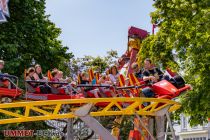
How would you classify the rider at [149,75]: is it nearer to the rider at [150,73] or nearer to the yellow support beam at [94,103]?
the rider at [150,73]

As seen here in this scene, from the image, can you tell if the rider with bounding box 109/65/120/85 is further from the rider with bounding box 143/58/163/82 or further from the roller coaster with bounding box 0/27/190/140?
the rider with bounding box 143/58/163/82

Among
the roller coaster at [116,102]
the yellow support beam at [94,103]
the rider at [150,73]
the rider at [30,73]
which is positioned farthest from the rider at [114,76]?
the rider at [30,73]

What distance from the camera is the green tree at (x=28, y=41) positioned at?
83.0 feet

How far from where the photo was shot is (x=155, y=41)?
24641 mm

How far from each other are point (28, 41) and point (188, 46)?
346 inches

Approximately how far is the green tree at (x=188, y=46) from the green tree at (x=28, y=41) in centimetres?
529

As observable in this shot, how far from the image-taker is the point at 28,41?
26.8 metres

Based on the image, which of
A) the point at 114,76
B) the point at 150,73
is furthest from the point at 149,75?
the point at 114,76

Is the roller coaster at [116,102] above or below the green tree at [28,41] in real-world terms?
below

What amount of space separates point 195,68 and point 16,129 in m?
10.6

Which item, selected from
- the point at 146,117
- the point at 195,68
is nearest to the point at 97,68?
the point at 195,68

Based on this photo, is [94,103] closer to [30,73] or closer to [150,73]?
[150,73]

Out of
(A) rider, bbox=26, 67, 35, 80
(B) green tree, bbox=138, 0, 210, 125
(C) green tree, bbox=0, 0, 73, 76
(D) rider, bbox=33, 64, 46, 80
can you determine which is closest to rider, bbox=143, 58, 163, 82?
(D) rider, bbox=33, 64, 46, 80

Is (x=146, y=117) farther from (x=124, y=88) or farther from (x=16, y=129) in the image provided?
(x=16, y=129)
